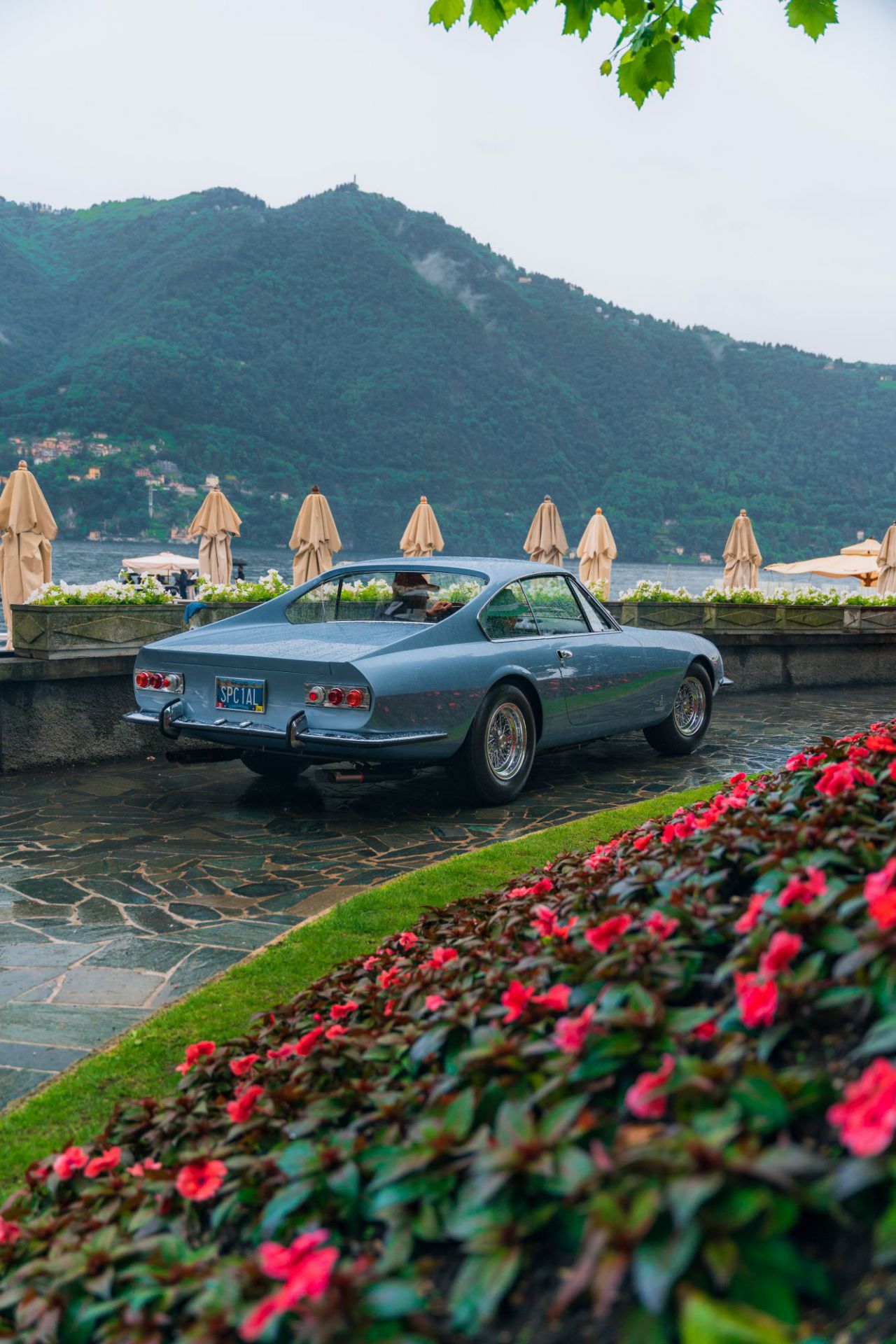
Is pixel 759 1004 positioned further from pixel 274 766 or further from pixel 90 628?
pixel 90 628

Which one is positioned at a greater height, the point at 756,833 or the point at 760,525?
the point at 760,525

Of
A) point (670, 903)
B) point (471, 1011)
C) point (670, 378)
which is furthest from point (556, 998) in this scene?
point (670, 378)

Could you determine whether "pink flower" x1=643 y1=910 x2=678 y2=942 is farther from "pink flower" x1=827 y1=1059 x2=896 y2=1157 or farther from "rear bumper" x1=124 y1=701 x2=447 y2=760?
"rear bumper" x1=124 y1=701 x2=447 y2=760

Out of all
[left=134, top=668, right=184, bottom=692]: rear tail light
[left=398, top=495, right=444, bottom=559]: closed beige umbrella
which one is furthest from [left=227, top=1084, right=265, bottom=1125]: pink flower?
[left=398, top=495, right=444, bottom=559]: closed beige umbrella

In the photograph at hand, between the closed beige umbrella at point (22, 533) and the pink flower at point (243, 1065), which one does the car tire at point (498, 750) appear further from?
the closed beige umbrella at point (22, 533)

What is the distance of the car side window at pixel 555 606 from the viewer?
8.08 m

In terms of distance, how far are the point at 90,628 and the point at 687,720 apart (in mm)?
5269

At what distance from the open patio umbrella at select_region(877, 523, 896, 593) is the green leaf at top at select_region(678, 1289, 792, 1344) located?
21.5 m

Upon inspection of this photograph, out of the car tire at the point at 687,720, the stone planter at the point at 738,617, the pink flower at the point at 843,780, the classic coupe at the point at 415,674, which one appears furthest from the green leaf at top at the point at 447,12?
the stone planter at the point at 738,617

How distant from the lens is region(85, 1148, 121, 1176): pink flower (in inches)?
86.4

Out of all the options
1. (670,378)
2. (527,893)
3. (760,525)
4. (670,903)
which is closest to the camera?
(670,903)

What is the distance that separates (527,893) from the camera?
3490 mm

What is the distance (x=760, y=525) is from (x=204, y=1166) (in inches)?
4020

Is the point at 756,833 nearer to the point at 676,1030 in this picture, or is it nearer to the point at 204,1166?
the point at 676,1030
